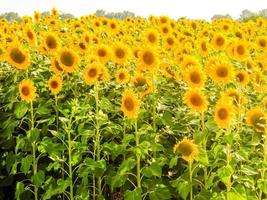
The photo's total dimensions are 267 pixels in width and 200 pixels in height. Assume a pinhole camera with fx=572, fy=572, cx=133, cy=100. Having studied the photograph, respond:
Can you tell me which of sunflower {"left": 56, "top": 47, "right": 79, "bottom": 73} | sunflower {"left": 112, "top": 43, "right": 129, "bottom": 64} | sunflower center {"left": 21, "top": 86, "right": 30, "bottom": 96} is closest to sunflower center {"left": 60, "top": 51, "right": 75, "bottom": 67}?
sunflower {"left": 56, "top": 47, "right": 79, "bottom": 73}

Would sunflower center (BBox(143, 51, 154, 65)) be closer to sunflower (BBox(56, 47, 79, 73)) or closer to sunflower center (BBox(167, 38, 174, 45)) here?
sunflower (BBox(56, 47, 79, 73))

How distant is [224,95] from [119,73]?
1016mm

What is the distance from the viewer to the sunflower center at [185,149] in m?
→ 4.15

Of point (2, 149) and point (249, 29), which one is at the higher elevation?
point (249, 29)

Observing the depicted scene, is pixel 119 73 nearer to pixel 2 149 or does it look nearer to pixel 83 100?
pixel 83 100

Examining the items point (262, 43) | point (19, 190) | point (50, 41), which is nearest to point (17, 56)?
point (50, 41)

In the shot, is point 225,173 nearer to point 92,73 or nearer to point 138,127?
point 138,127

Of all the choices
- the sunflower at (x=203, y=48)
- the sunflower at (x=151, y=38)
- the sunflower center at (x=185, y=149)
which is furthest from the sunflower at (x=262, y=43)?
the sunflower center at (x=185, y=149)

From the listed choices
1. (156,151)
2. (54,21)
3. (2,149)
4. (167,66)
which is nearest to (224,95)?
(156,151)

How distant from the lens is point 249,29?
9125mm

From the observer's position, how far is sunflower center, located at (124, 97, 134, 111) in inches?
175

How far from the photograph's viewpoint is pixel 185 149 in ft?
13.6

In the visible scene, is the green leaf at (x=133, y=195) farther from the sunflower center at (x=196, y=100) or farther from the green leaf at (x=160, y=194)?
the sunflower center at (x=196, y=100)

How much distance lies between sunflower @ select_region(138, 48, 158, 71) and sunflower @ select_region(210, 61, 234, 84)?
544mm
